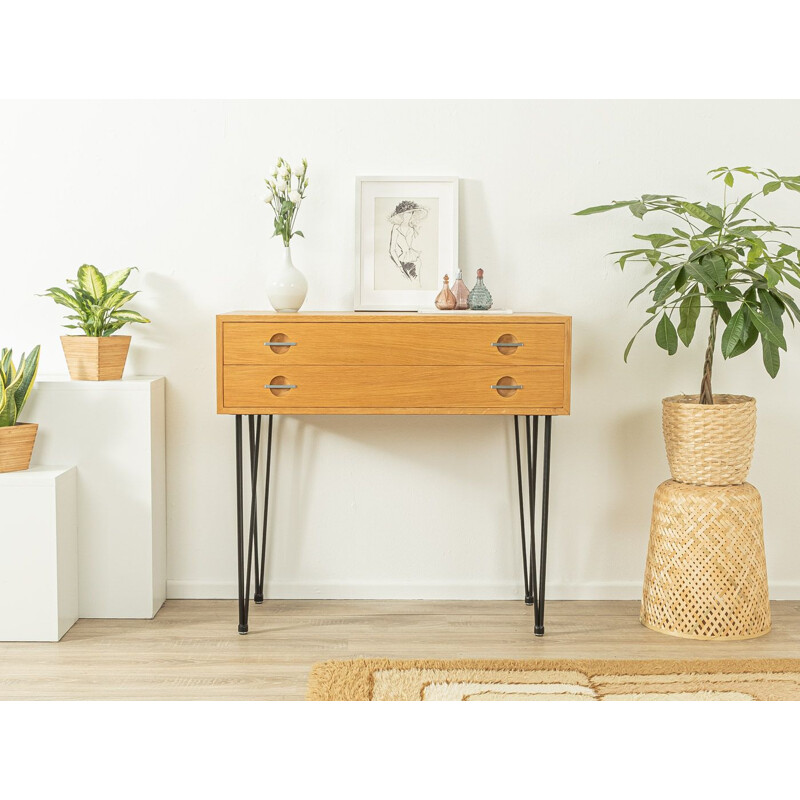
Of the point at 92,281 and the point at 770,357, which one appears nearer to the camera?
the point at 770,357

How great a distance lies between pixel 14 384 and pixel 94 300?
0.37m

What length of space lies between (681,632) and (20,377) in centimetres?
220

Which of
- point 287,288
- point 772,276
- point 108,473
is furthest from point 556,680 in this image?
point 108,473

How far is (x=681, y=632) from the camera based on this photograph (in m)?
2.89

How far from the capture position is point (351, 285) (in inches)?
126

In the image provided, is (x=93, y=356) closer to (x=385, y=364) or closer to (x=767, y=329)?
(x=385, y=364)

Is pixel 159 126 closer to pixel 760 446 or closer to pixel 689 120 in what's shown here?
pixel 689 120

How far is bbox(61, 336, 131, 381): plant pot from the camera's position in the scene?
2.99 meters

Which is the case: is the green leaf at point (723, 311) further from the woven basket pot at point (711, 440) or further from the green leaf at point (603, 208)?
the green leaf at point (603, 208)

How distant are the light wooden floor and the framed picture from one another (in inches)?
41.5

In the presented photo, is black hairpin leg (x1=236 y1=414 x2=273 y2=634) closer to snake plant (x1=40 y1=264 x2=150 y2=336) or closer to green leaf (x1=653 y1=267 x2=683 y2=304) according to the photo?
Result: snake plant (x1=40 y1=264 x2=150 y2=336)

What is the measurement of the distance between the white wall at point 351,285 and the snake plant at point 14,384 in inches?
10.8

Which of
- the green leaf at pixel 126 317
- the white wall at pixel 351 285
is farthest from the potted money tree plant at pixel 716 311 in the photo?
the green leaf at pixel 126 317

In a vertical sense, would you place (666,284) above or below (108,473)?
above
